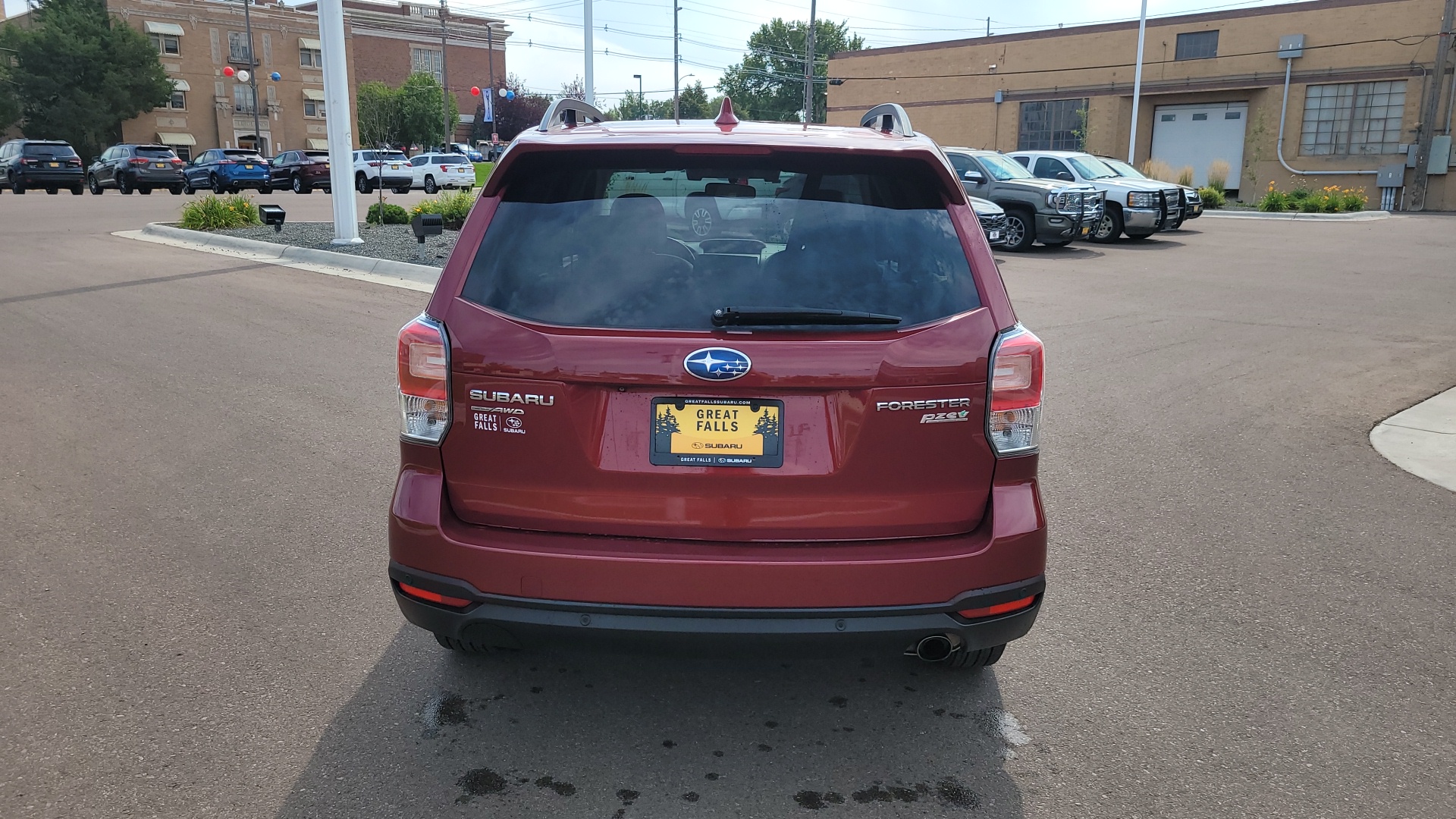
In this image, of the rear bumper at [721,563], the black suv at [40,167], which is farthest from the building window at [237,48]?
the rear bumper at [721,563]

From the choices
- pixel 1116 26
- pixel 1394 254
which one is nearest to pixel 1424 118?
pixel 1116 26

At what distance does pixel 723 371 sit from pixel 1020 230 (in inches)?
709

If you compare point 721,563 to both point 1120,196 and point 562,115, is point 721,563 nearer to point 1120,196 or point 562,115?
point 562,115

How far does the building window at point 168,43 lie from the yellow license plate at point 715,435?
258ft

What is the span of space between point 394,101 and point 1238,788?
7929 cm

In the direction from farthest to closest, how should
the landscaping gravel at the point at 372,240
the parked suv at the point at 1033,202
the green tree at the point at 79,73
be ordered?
the green tree at the point at 79,73 < the parked suv at the point at 1033,202 < the landscaping gravel at the point at 372,240

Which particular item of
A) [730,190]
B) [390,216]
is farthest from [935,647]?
[390,216]

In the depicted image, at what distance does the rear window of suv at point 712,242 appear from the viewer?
299 centimetres

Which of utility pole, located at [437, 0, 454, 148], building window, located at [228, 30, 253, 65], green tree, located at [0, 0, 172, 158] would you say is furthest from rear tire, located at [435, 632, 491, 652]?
building window, located at [228, 30, 253, 65]

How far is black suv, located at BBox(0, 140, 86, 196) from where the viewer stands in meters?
37.4

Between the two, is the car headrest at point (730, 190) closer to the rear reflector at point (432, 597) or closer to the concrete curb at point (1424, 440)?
the rear reflector at point (432, 597)

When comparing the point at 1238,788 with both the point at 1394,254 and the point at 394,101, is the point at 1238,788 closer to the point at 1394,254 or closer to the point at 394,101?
the point at 1394,254

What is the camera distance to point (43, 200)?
109 ft

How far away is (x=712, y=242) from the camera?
10.3ft
